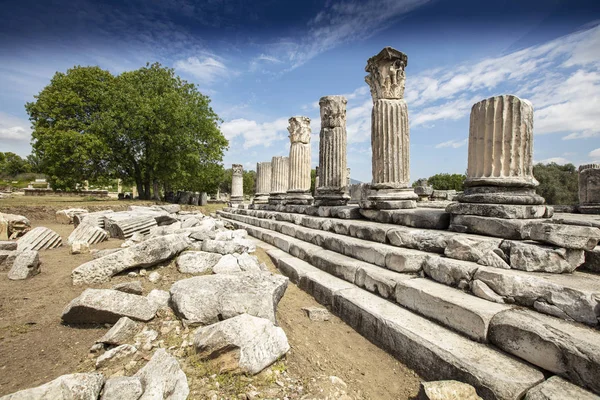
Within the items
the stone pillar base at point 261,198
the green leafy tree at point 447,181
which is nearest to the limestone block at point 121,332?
the stone pillar base at point 261,198

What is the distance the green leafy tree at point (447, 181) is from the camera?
156ft

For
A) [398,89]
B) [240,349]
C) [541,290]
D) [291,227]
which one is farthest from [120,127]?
[541,290]

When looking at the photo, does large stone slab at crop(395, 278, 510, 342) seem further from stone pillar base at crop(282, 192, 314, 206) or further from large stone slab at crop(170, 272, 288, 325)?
stone pillar base at crop(282, 192, 314, 206)

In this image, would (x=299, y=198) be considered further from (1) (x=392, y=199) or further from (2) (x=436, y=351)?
(2) (x=436, y=351)

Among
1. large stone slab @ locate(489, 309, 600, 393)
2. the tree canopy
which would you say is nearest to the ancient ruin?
the tree canopy

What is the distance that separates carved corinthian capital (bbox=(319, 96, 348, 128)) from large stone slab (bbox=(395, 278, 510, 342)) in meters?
5.72

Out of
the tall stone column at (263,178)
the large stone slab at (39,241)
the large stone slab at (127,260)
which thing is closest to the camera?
the large stone slab at (127,260)

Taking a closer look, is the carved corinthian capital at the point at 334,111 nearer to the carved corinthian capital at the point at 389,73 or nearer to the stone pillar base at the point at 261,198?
the carved corinthian capital at the point at 389,73

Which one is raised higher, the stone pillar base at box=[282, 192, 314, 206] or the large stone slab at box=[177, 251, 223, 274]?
the stone pillar base at box=[282, 192, 314, 206]

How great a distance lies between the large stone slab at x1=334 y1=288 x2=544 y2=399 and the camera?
5.88 feet

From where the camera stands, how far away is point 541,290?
2227 mm

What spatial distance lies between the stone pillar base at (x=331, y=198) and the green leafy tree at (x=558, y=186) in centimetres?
2160

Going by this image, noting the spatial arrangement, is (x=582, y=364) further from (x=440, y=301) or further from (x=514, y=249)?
(x=514, y=249)

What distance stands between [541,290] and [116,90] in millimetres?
24603
